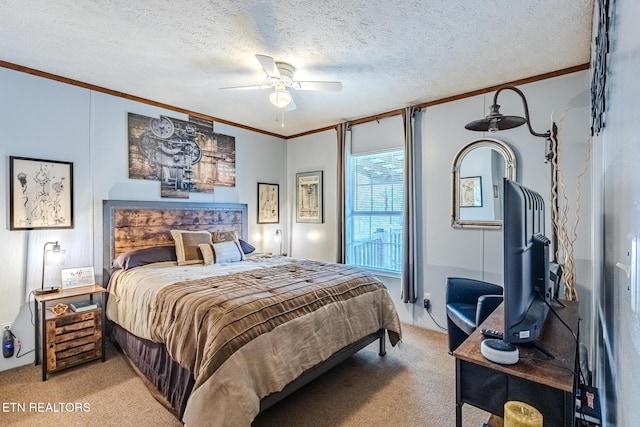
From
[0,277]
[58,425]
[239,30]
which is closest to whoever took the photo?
[58,425]

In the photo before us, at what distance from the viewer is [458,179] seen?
358cm

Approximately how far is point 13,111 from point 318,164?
11.4ft

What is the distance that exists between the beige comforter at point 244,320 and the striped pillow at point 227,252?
1.24ft

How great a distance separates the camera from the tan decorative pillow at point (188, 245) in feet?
11.6

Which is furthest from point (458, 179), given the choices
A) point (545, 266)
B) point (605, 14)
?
point (605, 14)

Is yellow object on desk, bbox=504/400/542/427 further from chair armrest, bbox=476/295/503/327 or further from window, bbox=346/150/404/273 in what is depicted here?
window, bbox=346/150/404/273

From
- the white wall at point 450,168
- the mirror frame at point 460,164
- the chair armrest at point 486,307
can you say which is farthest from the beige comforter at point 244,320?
the mirror frame at point 460,164

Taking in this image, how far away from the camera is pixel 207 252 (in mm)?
3588

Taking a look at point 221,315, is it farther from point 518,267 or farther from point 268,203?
point 268,203

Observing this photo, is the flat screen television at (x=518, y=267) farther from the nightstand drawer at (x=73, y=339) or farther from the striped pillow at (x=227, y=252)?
the nightstand drawer at (x=73, y=339)

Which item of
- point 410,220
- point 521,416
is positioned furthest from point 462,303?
point 521,416

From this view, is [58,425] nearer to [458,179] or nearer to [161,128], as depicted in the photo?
[161,128]

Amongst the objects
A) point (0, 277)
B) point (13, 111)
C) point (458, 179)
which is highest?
point (13, 111)

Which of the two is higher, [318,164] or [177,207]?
[318,164]
